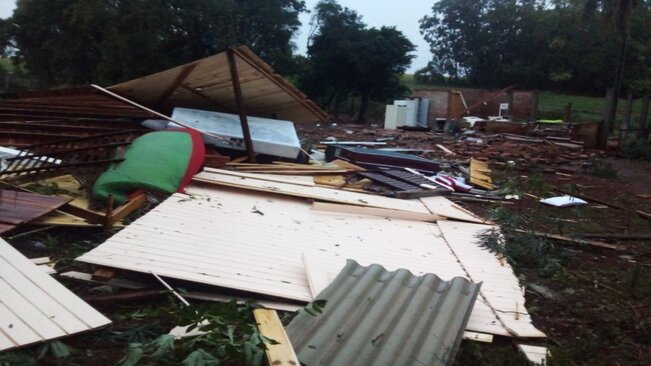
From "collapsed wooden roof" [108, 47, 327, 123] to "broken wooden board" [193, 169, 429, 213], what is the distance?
1453mm

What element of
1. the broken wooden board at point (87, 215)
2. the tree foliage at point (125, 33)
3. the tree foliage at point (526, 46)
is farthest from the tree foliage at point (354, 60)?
the broken wooden board at point (87, 215)

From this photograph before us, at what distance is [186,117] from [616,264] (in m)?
5.42

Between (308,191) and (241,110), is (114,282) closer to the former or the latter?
(308,191)

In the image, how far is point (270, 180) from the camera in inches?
245

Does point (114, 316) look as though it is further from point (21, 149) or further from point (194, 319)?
point (21, 149)

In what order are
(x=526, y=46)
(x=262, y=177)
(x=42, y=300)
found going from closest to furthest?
(x=42, y=300), (x=262, y=177), (x=526, y=46)

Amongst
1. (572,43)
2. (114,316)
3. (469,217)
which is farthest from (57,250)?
(572,43)

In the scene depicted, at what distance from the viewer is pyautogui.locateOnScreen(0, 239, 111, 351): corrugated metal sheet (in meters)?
2.41

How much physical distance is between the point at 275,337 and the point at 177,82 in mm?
5445

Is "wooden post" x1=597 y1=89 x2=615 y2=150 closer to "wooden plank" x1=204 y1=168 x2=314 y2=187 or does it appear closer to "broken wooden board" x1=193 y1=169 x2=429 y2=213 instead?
"broken wooden board" x1=193 y1=169 x2=429 y2=213

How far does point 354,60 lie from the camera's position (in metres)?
26.6

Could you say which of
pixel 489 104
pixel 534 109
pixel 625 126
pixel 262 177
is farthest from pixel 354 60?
pixel 262 177

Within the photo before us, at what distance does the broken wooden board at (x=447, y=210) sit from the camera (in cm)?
547

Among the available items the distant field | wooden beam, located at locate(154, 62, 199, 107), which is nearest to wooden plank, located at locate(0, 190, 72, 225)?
wooden beam, located at locate(154, 62, 199, 107)
